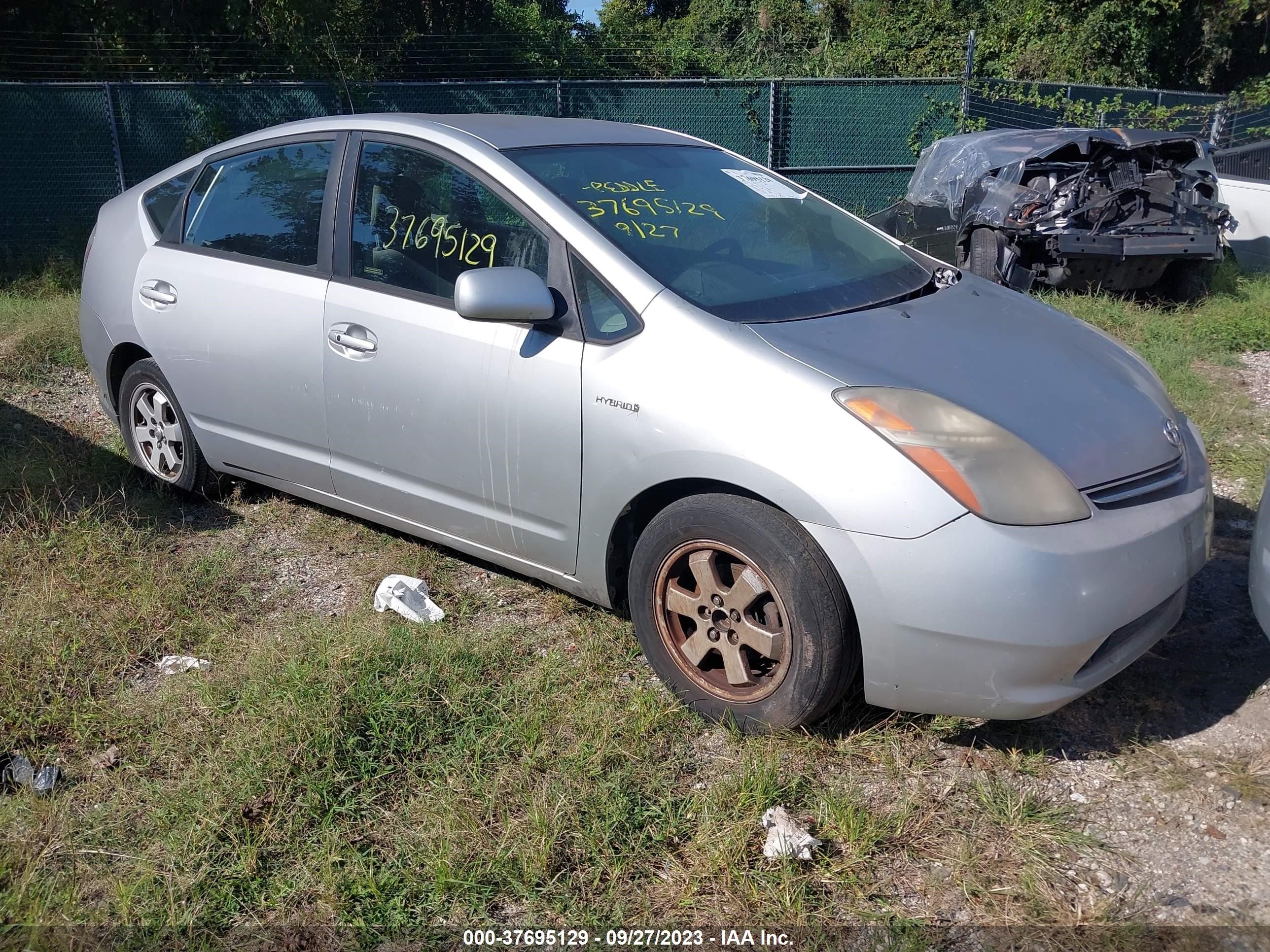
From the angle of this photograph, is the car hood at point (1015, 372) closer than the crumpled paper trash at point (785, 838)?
No

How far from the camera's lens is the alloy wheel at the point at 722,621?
2875mm

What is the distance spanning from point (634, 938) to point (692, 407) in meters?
1.33

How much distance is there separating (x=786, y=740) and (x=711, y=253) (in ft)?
5.04

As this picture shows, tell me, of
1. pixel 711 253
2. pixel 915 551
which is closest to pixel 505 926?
pixel 915 551

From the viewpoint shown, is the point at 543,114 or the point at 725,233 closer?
the point at 725,233

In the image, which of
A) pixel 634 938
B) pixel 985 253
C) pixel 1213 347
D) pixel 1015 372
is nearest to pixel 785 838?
pixel 634 938

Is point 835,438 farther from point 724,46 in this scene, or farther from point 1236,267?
point 724,46

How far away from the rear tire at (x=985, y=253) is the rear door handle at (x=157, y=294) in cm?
601

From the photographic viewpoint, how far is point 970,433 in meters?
2.69

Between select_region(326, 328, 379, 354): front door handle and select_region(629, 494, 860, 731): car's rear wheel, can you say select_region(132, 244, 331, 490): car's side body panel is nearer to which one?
select_region(326, 328, 379, 354): front door handle

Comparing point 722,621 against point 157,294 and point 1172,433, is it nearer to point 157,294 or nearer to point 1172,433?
point 1172,433

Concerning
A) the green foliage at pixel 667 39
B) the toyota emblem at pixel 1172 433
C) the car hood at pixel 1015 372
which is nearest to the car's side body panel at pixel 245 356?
the car hood at pixel 1015 372

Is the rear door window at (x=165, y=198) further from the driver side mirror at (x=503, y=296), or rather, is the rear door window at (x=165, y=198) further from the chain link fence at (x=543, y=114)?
the chain link fence at (x=543, y=114)

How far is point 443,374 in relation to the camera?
3428mm
